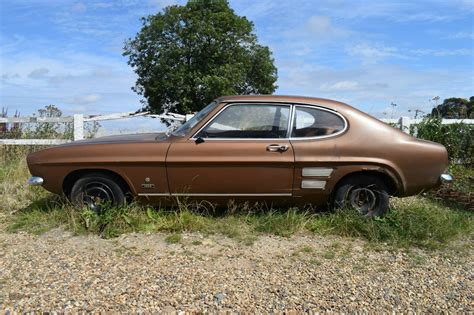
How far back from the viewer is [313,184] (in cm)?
504

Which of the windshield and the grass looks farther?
the windshield

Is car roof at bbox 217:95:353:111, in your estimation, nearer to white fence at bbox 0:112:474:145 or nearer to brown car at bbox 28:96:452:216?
Answer: brown car at bbox 28:96:452:216

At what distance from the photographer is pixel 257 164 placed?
16.3 feet

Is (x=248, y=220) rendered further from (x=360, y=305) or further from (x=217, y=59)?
(x=217, y=59)

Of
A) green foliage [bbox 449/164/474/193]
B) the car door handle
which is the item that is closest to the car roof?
the car door handle

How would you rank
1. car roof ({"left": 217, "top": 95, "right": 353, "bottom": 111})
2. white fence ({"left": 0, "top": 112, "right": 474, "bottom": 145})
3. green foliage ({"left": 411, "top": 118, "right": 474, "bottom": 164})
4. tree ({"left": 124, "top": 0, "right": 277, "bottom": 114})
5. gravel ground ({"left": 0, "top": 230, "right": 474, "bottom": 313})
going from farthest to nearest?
tree ({"left": 124, "top": 0, "right": 277, "bottom": 114}) < white fence ({"left": 0, "top": 112, "right": 474, "bottom": 145}) < green foliage ({"left": 411, "top": 118, "right": 474, "bottom": 164}) < car roof ({"left": 217, "top": 95, "right": 353, "bottom": 111}) < gravel ground ({"left": 0, "top": 230, "right": 474, "bottom": 313})

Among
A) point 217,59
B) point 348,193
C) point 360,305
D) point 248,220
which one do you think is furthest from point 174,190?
point 217,59

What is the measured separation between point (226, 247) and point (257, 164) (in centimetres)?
101

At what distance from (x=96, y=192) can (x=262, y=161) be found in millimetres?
1939

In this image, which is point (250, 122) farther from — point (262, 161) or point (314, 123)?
point (314, 123)

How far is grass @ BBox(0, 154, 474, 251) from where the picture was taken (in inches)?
187

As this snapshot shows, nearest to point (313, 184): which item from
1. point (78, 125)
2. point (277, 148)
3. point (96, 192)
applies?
point (277, 148)

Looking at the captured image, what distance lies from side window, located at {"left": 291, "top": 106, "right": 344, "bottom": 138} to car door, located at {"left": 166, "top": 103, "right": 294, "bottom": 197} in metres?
0.13

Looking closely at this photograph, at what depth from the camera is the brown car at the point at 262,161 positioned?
4984mm
